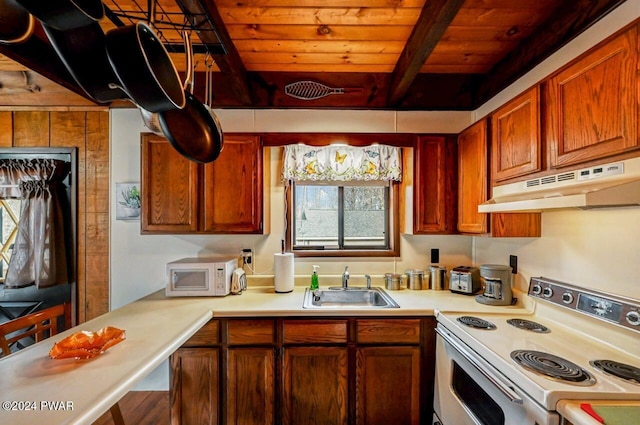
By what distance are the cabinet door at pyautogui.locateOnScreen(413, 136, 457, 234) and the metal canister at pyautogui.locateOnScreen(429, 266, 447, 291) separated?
1.09 ft

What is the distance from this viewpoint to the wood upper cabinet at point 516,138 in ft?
4.75

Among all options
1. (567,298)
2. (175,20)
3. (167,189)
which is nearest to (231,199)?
(167,189)

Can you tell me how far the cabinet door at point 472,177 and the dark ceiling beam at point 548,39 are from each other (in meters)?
0.36

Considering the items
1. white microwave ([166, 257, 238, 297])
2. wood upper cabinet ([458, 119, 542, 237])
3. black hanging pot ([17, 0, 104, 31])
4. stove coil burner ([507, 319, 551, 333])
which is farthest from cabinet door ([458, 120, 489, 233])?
black hanging pot ([17, 0, 104, 31])

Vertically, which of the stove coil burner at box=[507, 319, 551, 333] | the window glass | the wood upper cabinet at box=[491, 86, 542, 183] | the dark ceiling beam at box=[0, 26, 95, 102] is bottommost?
the stove coil burner at box=[507, 319, 551, 333]

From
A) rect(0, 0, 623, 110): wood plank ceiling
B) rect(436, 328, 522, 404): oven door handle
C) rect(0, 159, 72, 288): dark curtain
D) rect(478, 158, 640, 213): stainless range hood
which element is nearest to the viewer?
rect(478, 158, 640, 213): stainless range hood

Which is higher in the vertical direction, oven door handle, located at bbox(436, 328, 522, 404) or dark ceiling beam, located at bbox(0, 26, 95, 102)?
dark ceiling beam, located at bbox(0, 26, 95, 102)

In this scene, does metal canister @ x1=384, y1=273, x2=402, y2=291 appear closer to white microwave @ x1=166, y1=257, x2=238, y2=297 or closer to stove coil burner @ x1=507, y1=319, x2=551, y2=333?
stove coil burner @ x1=507, y1=319, x2=551, y2=333

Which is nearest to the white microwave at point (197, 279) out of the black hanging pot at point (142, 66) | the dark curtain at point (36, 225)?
the dark curtain at point (36, 225)

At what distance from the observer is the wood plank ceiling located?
4.66 ft

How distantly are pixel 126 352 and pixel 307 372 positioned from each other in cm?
105

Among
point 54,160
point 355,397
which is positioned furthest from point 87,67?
point 355,397

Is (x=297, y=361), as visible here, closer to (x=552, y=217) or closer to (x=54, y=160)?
(x=552, y=217)

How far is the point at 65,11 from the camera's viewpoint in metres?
0.80
